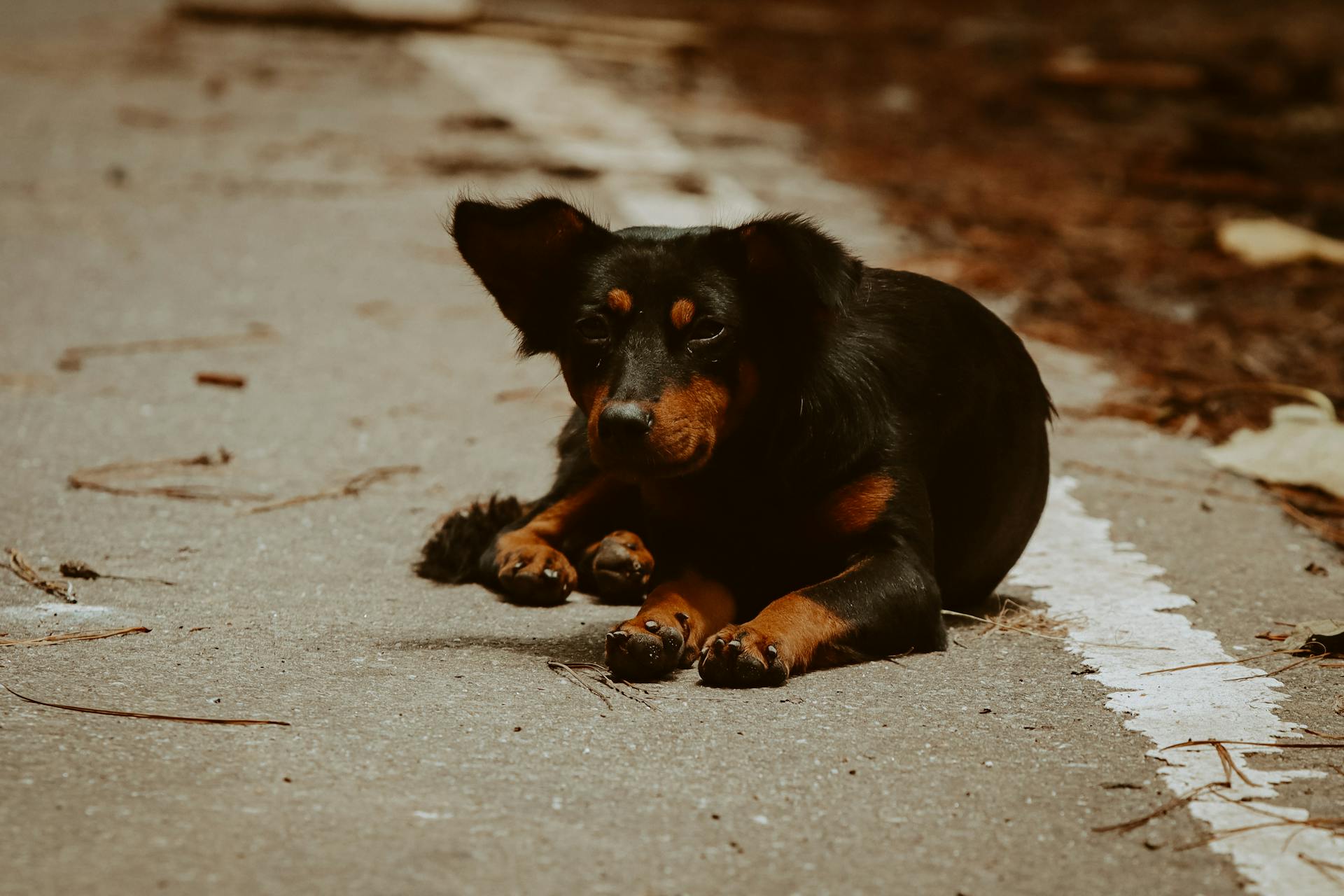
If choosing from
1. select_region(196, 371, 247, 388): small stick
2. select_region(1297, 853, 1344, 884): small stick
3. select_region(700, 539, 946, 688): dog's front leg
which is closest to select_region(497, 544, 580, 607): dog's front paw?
select_region(700, 539, 946, 688): dog's front leg

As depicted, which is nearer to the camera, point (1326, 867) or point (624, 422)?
point (1326, 867)

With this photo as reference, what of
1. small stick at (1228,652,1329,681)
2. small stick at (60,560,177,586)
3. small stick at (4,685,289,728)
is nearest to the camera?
small stick at (4,685,289,728)

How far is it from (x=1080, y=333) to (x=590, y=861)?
5.45 meters

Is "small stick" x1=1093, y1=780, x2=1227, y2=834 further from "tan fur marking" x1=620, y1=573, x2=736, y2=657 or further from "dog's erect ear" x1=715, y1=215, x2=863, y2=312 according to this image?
"dog's erect ear" x1=715, y1=215, x2=863, y2=312

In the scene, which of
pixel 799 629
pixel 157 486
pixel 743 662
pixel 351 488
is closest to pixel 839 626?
pixel 799 629

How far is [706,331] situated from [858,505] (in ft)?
1.82

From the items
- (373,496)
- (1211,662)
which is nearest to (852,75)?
(373,496)

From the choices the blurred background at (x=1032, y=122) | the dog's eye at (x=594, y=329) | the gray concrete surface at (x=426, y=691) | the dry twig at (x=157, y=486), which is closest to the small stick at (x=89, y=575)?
the gray concrete surface at (x=426, y=691)

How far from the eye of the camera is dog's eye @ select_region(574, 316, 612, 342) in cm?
367

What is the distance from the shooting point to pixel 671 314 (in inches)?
142

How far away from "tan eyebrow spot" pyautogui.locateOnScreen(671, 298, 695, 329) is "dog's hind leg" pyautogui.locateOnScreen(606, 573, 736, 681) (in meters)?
0.65

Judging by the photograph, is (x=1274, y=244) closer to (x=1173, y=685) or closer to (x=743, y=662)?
(x=1173, y=685)

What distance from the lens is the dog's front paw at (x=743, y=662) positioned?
3.37 meters

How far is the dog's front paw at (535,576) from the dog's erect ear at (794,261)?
37.6 inches
